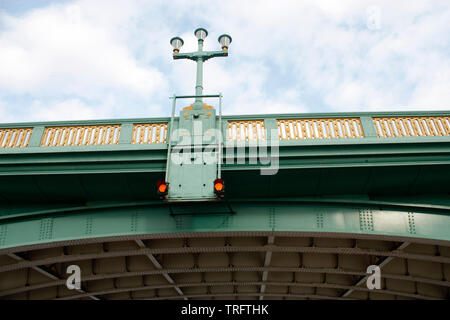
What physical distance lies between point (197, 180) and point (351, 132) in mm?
4745

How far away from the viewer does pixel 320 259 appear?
16188 millimetres

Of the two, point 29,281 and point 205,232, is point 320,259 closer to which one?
point 205,232

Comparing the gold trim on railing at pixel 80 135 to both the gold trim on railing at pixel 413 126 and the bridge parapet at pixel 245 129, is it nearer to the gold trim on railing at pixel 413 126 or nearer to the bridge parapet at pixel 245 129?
the bridge parapet at pixel 245 129

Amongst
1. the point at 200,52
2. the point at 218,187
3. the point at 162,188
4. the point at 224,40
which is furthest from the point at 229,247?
the point at 224,40

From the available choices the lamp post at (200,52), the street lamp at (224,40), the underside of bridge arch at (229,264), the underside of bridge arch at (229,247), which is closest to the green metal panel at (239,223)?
the underside of bridge arch at (229,247)

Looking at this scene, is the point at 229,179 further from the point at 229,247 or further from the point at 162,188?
the point at 229,247

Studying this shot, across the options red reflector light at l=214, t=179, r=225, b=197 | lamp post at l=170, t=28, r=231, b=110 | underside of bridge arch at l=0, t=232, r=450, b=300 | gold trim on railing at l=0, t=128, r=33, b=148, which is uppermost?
lamp post at l=170, t=28, r=231, b=110

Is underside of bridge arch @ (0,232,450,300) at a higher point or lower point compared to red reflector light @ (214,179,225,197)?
lower

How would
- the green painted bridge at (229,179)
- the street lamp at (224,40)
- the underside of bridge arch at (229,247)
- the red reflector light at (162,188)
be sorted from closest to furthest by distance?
the red reflector light at (162,188)
the green painted bridge at (229,179)
the underside of bridge arch at (229,247)
the street lamp at (224,40)

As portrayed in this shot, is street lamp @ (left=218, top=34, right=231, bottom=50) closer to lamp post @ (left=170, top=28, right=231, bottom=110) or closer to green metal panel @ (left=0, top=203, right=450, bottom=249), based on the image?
lamp post @ (left=170, top=28, right=231, bottom=110)

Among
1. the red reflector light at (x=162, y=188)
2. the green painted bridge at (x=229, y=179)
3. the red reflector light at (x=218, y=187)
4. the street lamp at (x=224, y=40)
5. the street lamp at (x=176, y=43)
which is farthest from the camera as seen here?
the street lamp at (x=176, y=43)

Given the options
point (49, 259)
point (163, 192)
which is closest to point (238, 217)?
point (163, 192)

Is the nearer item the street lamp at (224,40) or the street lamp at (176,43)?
the street lamp at (224,40)

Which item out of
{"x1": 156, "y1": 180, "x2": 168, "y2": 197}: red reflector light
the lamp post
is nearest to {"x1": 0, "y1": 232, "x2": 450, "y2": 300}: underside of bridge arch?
{"x1": 156, "y1": 180, "x2": 168, "y2": 197}: red reflector light
